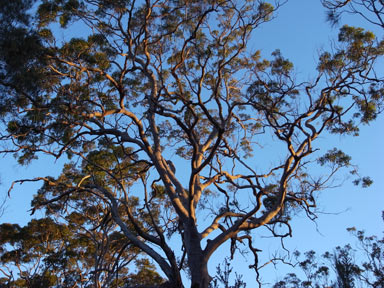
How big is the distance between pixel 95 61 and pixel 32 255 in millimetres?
9804

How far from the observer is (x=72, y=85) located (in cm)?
949

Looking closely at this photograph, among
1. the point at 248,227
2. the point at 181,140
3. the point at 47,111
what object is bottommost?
the point at 248,227

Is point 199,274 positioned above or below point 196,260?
below

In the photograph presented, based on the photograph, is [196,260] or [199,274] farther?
[196,260]

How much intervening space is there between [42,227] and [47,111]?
8662mm

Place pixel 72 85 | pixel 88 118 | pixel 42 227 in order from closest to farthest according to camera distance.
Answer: pixel 88 118
pixel 72 85
pixel 42 227

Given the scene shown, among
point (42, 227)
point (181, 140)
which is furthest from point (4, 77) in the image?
point (42, 227)

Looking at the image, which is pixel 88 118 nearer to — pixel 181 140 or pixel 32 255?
pixel 181 140

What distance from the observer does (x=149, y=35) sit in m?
9.84

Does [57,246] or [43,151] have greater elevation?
[57,246]

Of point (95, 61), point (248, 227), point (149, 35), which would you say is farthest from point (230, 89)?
point (248, 227)

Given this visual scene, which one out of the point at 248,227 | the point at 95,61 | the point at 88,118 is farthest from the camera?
the point at 95,61

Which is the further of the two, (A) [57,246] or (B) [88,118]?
(A) [57,246]

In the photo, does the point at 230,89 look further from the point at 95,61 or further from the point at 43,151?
the point at 43,151
